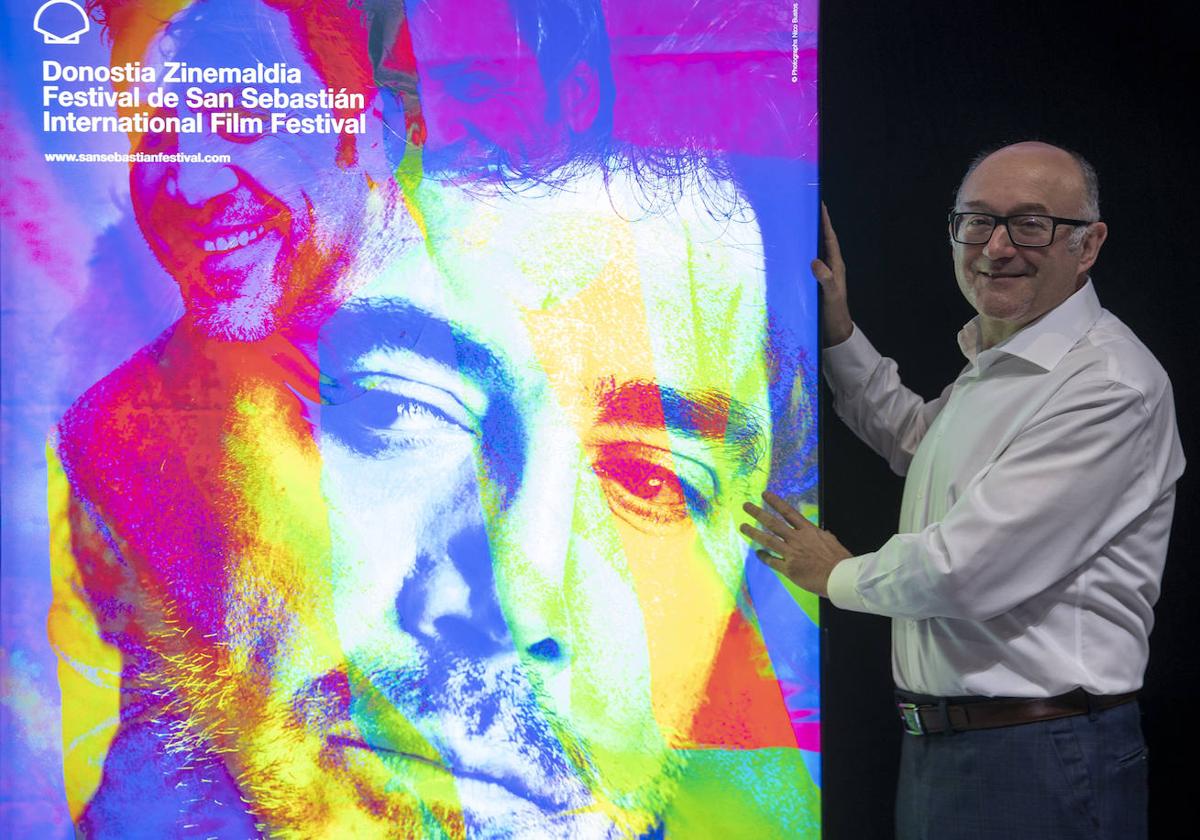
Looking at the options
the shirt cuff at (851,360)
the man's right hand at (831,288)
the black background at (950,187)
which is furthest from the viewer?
the black background at (950,187)

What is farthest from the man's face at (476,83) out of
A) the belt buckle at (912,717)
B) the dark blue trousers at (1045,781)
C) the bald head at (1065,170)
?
the dark blue trousers at (1045,781)

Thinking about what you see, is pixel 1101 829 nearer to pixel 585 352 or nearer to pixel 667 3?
pixel 585 352

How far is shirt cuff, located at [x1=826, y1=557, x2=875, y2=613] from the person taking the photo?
1797 millimetres

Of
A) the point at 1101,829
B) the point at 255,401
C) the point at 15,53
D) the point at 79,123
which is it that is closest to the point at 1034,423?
the point at 1101,829

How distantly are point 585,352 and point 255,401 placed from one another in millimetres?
574

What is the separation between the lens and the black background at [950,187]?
2404mm

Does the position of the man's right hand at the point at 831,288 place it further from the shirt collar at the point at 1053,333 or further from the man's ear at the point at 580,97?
the man's ear at the point at 580,97

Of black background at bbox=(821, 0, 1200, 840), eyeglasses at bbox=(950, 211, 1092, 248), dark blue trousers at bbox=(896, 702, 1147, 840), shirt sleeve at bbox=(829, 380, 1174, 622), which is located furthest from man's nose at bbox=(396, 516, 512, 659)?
eyeglasses at bbox=(950, 211, 1092, 248)

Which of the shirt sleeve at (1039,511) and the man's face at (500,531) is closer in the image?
the shirt sleeve at (1039,511)

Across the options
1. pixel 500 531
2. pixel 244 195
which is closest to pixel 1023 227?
pixel 500 531

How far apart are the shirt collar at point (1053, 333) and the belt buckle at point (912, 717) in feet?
2.00

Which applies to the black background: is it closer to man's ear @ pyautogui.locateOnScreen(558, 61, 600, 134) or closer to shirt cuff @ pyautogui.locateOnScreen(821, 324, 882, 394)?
shirt cuff @ pyautogui.locateOnScreen(821, 324, 882, 394)

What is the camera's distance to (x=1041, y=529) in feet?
5.56

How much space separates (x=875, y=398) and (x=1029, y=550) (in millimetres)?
488
